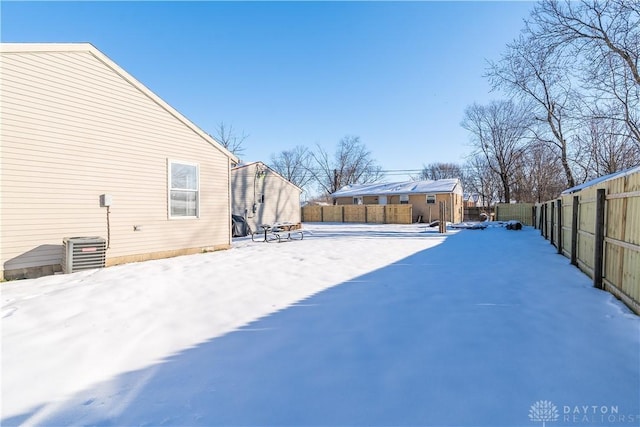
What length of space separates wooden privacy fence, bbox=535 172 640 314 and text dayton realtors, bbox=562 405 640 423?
2.21 metres

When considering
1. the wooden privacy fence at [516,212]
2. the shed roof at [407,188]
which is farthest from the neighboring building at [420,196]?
the wooden privacy fence at [516,212]

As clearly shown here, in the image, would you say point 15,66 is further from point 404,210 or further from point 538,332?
point 404,210

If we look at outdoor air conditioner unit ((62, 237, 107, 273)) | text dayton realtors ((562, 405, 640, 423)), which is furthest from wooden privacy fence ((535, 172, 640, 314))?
outdoor air conditioner unit ((62, 237, 107, 273))

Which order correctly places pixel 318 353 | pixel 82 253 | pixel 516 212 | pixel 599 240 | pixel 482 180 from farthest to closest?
pixel 482 180 → pixel 516 212 → pixel 82 253 → pixel 599 240 → pixel 318 353

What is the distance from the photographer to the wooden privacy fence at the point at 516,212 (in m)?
23.1

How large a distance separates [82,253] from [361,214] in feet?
74.4

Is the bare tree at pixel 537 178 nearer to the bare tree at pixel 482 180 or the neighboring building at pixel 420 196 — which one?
the bare tree at pixel 482 180

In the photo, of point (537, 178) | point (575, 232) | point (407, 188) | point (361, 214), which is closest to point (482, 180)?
point (537, 178)

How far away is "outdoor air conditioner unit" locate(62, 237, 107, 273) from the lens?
236 inches

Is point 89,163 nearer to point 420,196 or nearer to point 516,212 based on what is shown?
point 420,196

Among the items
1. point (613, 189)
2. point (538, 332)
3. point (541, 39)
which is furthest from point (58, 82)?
point (541, 39)

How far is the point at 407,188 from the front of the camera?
28.2 meters

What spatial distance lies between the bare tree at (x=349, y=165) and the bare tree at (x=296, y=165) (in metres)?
2.53

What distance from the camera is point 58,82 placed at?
6.17 metres
